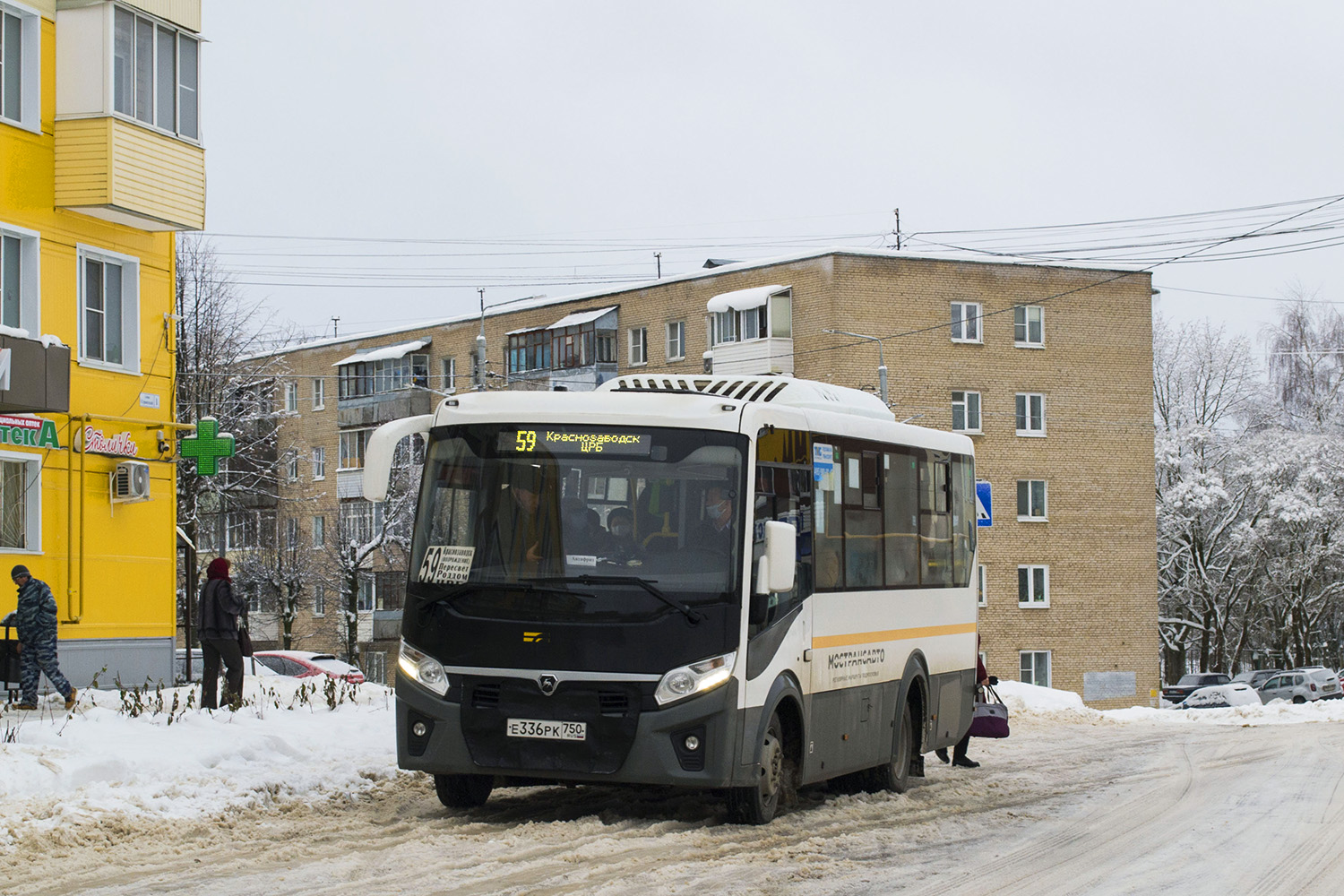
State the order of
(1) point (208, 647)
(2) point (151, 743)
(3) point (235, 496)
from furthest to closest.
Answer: (3) point (235, 496) < (1) point (208, 647) < (2) point (151, 743)

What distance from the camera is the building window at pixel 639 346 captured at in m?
63.1

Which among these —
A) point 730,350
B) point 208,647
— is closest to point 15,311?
point 208,647

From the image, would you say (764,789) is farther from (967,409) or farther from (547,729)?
(967,409)

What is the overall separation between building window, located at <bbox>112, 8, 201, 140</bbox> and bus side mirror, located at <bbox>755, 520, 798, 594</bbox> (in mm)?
14894

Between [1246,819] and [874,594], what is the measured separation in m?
3.14

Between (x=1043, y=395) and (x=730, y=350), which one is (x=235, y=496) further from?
(x=1043, y=395)

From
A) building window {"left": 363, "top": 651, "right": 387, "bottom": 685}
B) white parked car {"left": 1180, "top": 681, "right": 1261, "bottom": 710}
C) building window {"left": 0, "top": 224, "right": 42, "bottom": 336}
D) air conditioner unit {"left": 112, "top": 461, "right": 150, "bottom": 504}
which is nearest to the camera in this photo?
building window {"left": 0, "top": 224, "right": 42, "bottom": 336}

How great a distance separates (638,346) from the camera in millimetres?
63562

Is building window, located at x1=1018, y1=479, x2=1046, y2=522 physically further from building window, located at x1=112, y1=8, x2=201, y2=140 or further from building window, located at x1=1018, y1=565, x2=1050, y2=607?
building window, located at x1=112, y1=8, x2=201, y2=140

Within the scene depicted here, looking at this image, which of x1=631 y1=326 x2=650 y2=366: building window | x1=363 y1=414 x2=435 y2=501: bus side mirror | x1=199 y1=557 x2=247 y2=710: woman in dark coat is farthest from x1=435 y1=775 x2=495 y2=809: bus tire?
x1=631 y1=326 x2=650 y2=366: building window

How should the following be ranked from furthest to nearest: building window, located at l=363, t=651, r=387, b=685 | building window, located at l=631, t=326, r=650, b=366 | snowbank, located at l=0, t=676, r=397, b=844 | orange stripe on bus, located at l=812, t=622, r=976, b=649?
building window, located at l=363, t=651, r=387, b=685, building window, located at l=631, t=326, r=650, b=366, orange stripe on bus, located at l=812, t=622, r=976, b=649, snowbank, located at l=0, t=676, r=397, b=844

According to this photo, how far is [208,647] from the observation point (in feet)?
56.7

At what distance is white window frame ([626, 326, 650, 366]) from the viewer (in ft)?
207

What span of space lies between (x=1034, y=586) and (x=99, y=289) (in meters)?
39.0
